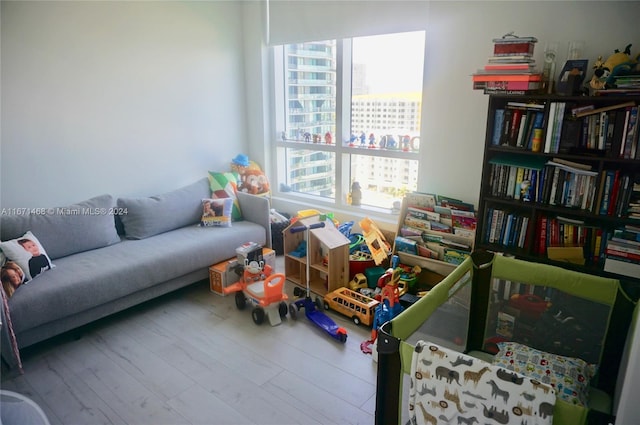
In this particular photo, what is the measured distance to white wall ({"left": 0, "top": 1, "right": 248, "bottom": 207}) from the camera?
→ 2.98 metres

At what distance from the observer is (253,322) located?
9.62ft

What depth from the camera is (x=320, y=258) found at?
10.9 ft

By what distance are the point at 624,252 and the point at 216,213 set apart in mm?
2866

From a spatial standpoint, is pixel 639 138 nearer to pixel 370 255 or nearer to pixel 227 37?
pixel 370 255

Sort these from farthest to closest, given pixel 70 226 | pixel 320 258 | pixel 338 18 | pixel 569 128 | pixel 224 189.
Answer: pixel 224 189 → pixel 338 18 → pixel 320 258 → pixel 70 226 → pixel 569 128

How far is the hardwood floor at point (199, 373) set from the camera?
2121mm

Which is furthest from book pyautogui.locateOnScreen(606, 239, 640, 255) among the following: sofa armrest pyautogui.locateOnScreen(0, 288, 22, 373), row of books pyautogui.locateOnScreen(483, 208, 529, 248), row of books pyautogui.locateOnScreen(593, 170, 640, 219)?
sofa armrest pyautogui.locateOnScreen(0, 288, 22, 373)

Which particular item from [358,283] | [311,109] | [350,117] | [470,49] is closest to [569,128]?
[470,49]

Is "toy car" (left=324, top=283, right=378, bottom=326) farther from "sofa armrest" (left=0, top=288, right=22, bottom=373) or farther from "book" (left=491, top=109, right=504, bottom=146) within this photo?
"sofa armrest" (left=0, top=288, right=22, bottom=373)

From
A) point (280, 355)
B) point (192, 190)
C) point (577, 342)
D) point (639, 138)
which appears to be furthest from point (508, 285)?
point (192, 190)

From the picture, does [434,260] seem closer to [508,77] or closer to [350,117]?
[508,77]

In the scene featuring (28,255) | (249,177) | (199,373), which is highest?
(249,177)

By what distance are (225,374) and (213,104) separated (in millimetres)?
2699

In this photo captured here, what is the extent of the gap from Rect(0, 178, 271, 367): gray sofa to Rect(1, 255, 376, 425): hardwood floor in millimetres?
172
